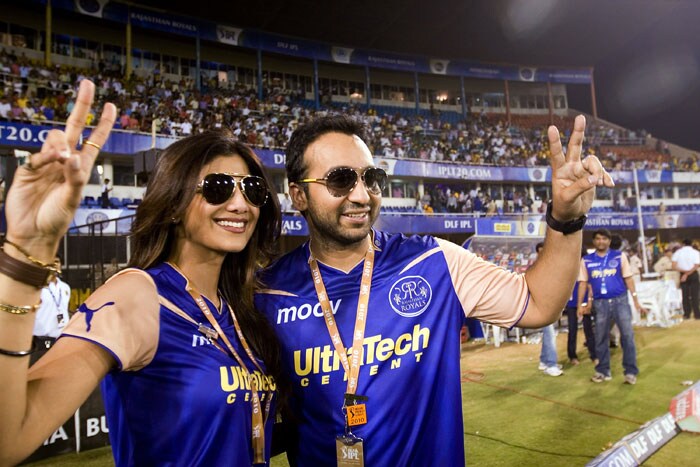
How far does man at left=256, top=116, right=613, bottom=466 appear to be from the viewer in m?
1.96

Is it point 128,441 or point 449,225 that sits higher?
point 449,225

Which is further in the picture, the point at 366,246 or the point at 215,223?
the point at 366,246

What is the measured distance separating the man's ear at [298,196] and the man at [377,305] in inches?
0.4

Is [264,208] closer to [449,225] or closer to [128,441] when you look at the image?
[128,441]

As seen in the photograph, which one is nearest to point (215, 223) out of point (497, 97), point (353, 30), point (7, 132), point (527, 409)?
point (527, 409)

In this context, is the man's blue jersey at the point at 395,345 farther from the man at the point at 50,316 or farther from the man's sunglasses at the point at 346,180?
the man at the point at 50,316

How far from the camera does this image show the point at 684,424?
2783 mm

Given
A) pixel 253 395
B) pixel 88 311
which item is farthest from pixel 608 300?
pixel 88 311

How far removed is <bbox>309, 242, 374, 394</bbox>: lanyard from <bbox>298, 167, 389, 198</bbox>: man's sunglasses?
323 mm

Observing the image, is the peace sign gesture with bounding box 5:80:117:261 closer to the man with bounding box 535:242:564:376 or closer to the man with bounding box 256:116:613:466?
the man with bounding box 256:116:613:466

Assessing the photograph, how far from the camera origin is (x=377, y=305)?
2.14 m

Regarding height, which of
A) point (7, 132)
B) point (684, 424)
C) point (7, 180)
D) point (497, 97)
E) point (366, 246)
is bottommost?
point (684, 424)

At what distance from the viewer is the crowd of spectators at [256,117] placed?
62.8 ft

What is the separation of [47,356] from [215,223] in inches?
31.8
